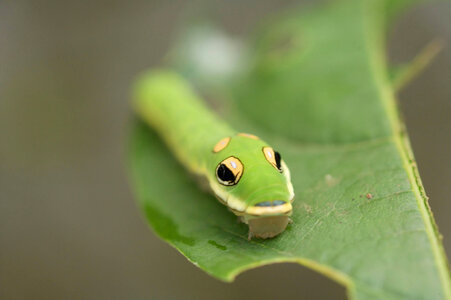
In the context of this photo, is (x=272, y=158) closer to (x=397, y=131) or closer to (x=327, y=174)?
(x=327, y=174)

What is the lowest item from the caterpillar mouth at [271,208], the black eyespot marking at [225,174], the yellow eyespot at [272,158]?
the caterpillar mouth at [271,208]

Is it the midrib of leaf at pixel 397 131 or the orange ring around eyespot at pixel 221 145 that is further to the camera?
the orange ring around eyespot at pixel 221 145

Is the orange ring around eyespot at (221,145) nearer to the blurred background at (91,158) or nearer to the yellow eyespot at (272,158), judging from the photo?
the yellow eyespot at (272,158)

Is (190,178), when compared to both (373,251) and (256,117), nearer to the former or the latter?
(256,117)

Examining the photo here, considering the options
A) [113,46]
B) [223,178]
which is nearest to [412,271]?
[223,178]

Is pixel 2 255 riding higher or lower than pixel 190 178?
lower

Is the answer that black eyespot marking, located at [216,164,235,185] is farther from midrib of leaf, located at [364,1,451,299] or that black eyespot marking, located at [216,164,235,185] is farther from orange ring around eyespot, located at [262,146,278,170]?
midrib of leaf, located at [364,1,451,299]

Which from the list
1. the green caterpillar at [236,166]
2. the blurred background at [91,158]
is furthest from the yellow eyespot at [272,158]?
the blurred background at [91,158]
